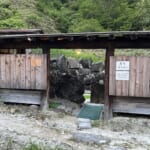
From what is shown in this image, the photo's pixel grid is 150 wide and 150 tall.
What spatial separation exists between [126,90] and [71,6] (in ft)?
111

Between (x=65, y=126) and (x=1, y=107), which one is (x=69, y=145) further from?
(x=1, y=107)

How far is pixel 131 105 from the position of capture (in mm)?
10859

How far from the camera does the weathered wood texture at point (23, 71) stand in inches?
461

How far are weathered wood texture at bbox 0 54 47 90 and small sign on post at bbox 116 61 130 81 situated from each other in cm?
245

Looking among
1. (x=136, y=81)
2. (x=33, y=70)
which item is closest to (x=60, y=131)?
(x=136, y=81)

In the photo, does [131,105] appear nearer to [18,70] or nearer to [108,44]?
[108,44]

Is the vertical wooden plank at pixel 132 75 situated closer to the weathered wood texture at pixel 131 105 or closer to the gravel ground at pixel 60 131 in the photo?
the weathered wood texture at pixel 131 105

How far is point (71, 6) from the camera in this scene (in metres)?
43.3

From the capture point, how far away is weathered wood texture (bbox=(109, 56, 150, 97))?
415 inches

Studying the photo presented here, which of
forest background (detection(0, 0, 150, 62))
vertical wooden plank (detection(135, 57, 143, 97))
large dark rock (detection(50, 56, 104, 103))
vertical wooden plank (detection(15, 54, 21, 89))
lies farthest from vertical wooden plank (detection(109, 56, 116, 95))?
forest background (detection(0, 0, 150, 62))

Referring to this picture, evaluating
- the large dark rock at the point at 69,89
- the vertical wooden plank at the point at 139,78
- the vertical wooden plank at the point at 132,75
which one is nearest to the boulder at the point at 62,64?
the large dark rock at the point at 69,89

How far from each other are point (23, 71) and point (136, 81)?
3.79 m

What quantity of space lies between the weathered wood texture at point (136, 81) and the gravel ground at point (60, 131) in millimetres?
803

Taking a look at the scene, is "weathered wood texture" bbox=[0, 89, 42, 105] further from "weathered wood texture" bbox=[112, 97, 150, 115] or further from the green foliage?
the green foliage
